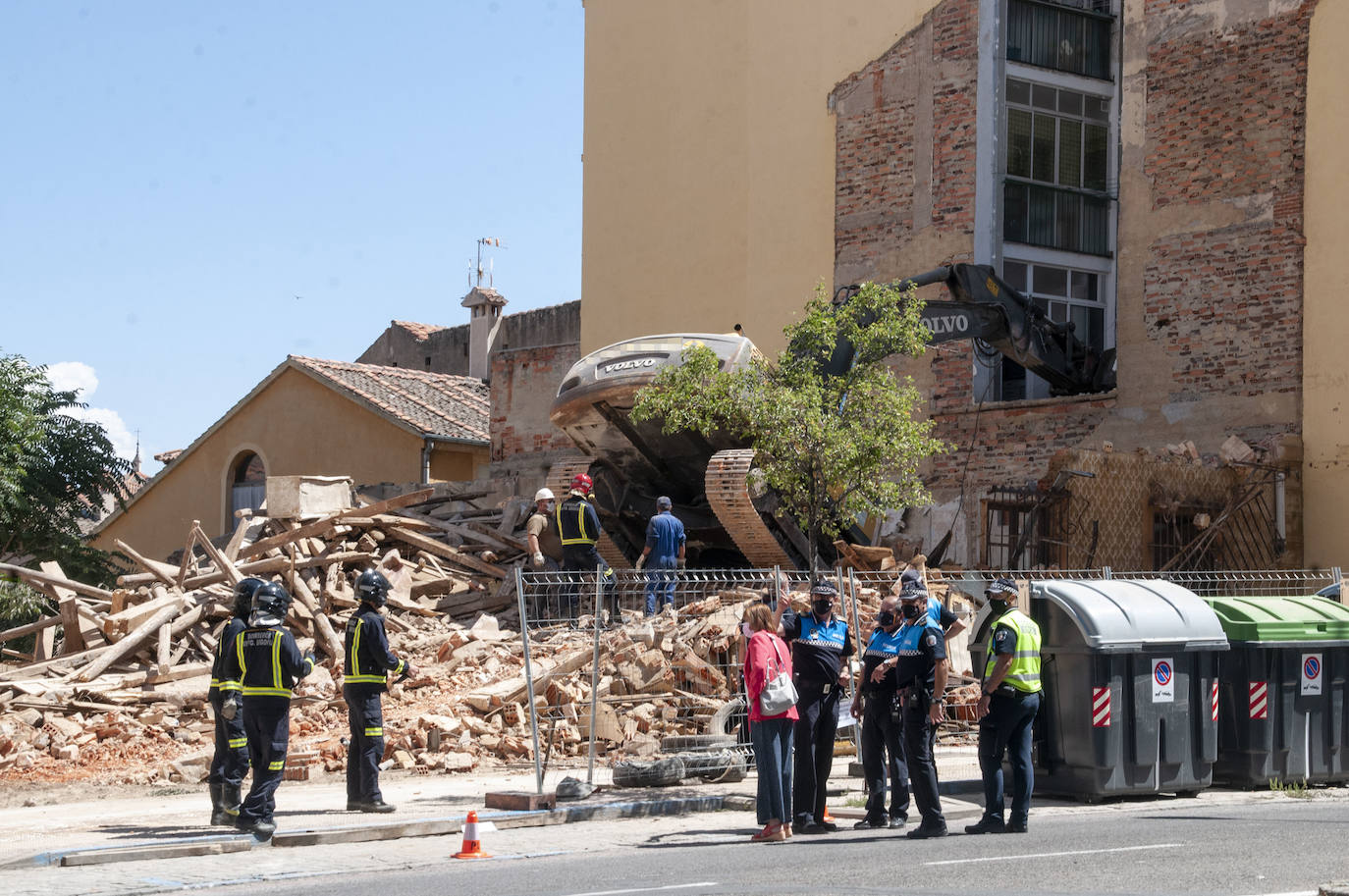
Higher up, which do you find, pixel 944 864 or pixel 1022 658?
pixel 1022 658

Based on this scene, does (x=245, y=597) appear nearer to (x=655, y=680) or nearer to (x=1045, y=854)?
(x=655, y=680)

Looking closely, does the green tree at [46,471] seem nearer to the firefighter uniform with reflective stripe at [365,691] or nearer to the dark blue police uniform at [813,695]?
the firefighter uniform with reflective stripe at [365,691]

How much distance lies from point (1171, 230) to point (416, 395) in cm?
1832

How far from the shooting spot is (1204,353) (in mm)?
24734

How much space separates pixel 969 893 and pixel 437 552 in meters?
14.4

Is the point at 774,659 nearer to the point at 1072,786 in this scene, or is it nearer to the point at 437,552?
the point at 1072,786

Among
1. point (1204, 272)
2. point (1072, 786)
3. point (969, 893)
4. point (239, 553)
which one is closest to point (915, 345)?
point (1072, 786)

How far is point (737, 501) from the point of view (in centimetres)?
1839

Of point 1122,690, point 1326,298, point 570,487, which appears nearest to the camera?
point 1122,690

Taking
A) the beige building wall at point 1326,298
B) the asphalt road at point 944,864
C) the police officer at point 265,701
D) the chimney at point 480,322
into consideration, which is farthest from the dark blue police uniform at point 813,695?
the chimney at point 480,322

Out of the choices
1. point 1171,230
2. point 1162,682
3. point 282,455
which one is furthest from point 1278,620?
point 282,455

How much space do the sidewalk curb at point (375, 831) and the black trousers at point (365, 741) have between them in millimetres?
615

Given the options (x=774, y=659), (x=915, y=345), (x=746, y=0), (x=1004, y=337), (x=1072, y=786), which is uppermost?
(x=746, y=0)

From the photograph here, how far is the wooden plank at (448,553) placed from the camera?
21047 millimetres
